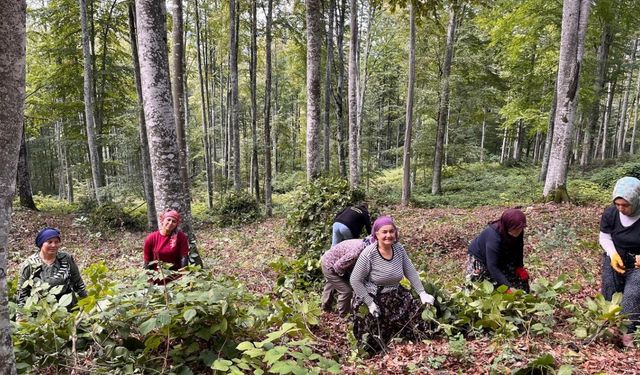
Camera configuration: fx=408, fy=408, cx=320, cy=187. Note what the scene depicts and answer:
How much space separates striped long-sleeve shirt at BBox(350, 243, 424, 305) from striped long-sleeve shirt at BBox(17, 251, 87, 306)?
9.48ft

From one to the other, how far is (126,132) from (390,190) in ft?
44.4

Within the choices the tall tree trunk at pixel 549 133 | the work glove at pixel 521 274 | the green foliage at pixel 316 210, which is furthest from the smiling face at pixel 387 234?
the tall tree trunk at pixel 549 133

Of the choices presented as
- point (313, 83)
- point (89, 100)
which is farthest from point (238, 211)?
point (313, 83)

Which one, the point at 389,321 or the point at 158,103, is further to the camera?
the point at 158,103

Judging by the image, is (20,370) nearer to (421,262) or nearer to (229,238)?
(421,262)

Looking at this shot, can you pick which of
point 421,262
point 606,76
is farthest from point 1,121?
point 606,76

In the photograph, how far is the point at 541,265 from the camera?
23.2ft

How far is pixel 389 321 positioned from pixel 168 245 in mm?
2740

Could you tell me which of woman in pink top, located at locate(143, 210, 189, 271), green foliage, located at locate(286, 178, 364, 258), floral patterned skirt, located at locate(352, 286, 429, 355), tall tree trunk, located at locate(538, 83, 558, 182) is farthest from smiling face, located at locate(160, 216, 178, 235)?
tall tree trunk, located at locate(538, 83, 558, 182)

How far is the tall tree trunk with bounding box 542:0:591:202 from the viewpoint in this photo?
32.8ft

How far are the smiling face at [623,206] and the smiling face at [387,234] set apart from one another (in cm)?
211

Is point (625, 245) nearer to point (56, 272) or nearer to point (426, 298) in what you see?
point (426, 298)

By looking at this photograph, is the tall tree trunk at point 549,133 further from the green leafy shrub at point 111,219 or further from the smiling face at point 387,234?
the green leafy shrub at point 111,219

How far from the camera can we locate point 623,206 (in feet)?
12.7
